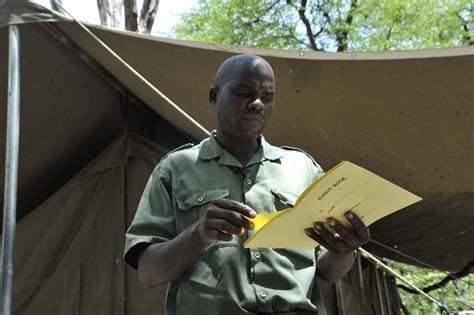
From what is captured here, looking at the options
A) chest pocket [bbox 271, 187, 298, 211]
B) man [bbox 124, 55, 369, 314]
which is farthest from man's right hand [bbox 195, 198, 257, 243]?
chest pocket [bbox 271, 187, 298, 211]

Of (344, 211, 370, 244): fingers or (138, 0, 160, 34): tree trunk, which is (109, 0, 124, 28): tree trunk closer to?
(138, 0, 160, 34): tree trunk

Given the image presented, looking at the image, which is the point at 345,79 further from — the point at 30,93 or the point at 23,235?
the point at 23,235

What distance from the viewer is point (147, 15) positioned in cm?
624

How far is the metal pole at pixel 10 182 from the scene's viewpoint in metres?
1.90

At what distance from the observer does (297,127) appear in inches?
115

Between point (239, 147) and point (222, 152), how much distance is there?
0.05 metres

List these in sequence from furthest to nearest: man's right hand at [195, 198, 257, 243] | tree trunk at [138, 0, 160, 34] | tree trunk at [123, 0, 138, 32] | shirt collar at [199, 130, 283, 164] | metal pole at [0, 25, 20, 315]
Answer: tree trunk at [138, 0, 160, 34] < tree trunk at [123, 0, 138, 32] < metal pole at [0, 25, 20, 315] < shirt collar at [199, 130, 283, 164] < man's right hand at [195, 198, 257, 243]

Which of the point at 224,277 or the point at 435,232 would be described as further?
the point at 435,232

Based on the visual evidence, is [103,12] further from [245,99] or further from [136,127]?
[245,99]

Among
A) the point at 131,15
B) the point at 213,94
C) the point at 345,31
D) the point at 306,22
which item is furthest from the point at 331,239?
the point at 306,22

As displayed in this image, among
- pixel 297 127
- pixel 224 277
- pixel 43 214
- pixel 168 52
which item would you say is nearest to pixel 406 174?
pixel 297 127

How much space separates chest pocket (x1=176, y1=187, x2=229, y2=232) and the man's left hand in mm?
222

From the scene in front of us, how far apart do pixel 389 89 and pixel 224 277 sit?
1.60 meters

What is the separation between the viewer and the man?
4.12 ft
